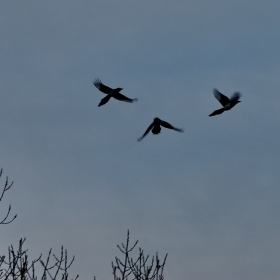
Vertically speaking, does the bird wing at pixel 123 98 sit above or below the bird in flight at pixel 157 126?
above

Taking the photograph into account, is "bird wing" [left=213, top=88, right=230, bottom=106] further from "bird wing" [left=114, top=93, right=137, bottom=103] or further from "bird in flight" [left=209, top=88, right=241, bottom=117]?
"bird wing" [left=114, top=93, right=137, bottom=103]

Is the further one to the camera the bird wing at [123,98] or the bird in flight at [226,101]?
the bird wing at [123,98]

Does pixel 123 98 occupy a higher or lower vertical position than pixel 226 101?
higher

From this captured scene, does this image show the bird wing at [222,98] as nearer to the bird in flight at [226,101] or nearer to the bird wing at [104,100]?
the bird in flight at [226,101]

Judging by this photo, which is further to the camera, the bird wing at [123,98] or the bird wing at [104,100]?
the bird wing at [123,98]

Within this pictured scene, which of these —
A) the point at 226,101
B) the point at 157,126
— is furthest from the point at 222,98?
the point at 157,126

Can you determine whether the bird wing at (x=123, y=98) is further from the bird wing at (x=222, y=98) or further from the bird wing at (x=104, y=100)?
the bird wing at (x=222, y=98)

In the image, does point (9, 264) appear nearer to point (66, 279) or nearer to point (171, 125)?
point (66, 279)

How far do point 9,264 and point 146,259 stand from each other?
10.9 ft

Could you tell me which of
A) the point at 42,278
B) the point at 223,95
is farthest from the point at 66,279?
the point at 223,95

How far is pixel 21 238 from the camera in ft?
32.8

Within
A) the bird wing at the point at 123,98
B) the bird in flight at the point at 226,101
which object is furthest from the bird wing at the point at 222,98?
the bird wing at the point at 123,98

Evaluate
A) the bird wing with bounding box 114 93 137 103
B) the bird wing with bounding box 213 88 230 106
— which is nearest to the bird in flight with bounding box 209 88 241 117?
the bird wing with bounding box 213 88 230 106

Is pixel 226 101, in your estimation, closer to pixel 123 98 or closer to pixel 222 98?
pixel 222 98
